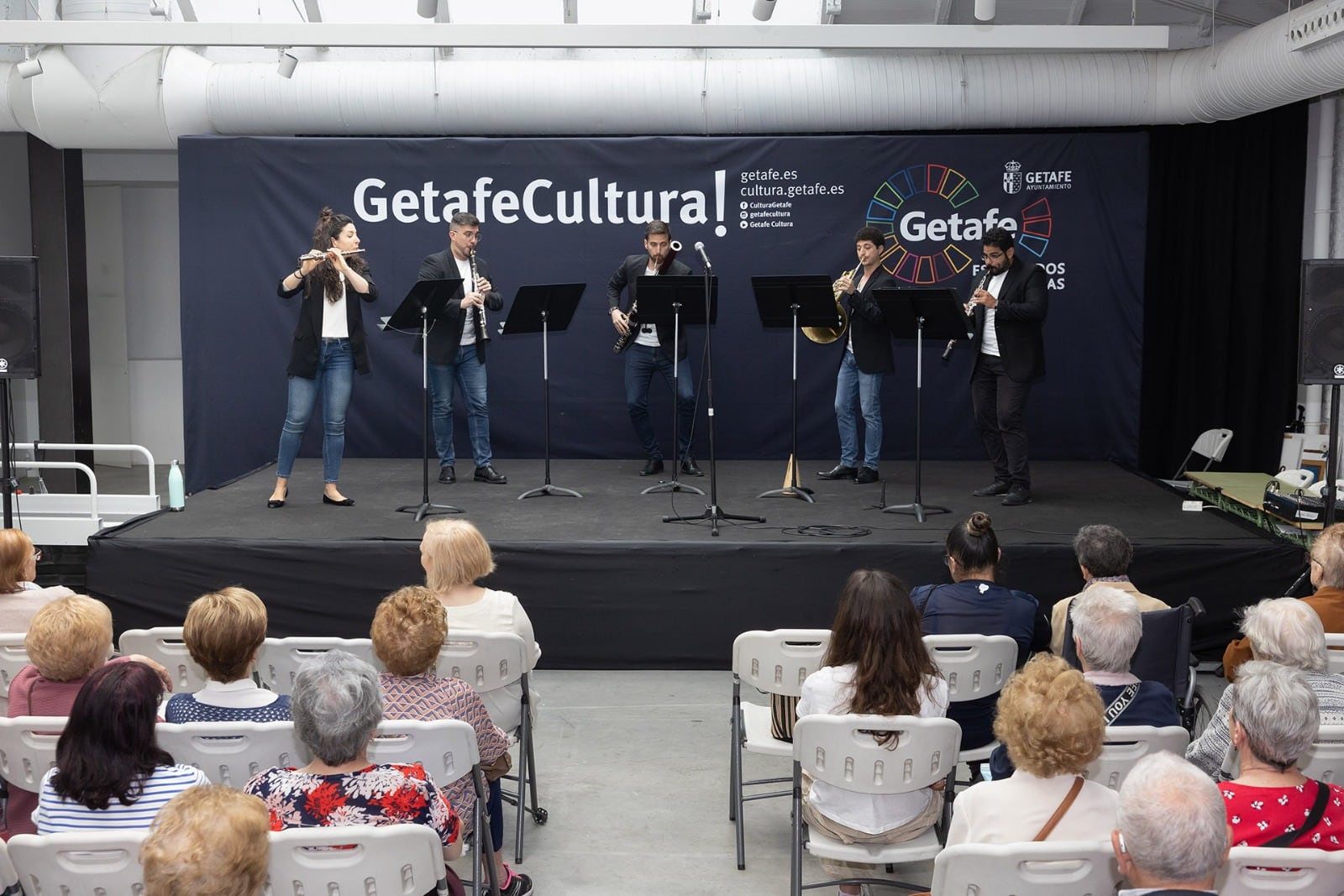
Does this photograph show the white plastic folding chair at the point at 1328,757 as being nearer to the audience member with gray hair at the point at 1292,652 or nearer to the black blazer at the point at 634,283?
the audience member with gray hair at the point at 1292,652

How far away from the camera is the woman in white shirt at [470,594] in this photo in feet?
13.2

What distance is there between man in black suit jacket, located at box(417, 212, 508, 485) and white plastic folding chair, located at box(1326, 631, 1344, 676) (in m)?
4.27

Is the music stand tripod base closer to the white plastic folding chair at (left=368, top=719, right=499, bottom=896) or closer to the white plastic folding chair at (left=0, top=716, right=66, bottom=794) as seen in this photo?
the white plastic folding chair at (left=368, top=719, right=499, bottom=896)

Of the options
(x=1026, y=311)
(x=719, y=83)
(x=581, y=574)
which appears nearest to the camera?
(x=581, y=574)

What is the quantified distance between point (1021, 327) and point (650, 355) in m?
2.13

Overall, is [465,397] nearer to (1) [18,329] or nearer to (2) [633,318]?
(2) [633,318]

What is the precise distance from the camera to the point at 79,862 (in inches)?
97.1

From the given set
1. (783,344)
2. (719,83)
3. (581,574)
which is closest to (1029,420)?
(783,344)

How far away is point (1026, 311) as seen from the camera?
6.45m

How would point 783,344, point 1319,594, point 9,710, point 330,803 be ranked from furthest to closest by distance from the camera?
point 783,344
point 1319,594
point 9,710
point 330,803

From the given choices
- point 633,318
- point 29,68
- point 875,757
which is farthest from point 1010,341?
point 29,68

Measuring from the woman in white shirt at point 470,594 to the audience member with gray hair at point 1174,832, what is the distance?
84.7 inches

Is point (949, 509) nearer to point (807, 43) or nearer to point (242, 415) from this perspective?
point (807, 43)

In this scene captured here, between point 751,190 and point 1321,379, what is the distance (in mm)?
3851
